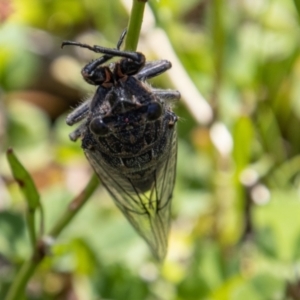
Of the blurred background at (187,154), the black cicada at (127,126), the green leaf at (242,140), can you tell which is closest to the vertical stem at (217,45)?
the blurred background at (187,154)

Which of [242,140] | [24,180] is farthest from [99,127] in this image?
[242,140]

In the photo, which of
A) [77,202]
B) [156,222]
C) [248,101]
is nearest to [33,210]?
[77,202]

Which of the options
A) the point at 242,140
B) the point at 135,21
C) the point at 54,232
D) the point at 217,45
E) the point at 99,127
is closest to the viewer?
the point at 135,21

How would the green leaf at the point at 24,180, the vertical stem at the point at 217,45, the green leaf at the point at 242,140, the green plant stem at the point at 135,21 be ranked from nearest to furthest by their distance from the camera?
the green plant stem at the point at 135,21 < the green leaf at the point at 24,180 < the green leaf at the point at 242,140 < the vertical stem at the point at 217,45

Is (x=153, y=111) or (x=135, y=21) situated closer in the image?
(x=135, y=21)

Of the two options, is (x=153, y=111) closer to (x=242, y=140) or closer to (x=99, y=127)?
(x=99, y=127)

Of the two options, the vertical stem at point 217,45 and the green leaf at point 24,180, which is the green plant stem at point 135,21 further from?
the vertical stem at point 217,45

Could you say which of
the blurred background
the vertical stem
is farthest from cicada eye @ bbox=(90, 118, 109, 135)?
the vertical stem
